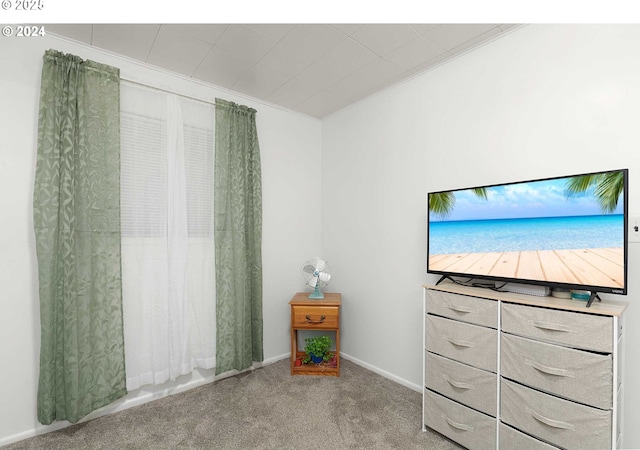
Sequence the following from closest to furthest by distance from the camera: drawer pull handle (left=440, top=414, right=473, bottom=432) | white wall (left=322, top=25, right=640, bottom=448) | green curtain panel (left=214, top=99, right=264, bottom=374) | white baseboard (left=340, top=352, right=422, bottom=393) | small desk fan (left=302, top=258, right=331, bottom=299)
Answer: white wall (left=322, top=25, right=640, bottom=448), drawer pull handle (left=440, top=414, right=473, bottom=432), white baseboard (left=340, top=352, right=422, bottom=393), green curtain panel (left=214, top=99, right=264, bottom=374), small desk fan (left=302, top=258, right=331, bottom=299)

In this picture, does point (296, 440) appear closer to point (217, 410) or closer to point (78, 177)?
point (217, 410)

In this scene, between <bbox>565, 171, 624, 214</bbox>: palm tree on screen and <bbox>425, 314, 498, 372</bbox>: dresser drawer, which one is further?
<bbox>425, 314, 498, 372</bbox>: dresser drawer

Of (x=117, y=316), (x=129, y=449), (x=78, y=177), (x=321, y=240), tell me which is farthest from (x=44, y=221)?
(x=321, y=240)

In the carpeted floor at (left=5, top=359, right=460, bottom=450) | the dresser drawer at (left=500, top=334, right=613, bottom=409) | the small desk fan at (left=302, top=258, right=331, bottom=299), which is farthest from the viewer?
the small desk fan at (left=302, top=258, right=331, bottom=299)

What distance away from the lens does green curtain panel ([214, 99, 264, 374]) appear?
105 inches

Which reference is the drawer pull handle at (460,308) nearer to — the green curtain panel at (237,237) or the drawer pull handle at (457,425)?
the drawer pull handle at (457,425)

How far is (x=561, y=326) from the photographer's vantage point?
1.47 m

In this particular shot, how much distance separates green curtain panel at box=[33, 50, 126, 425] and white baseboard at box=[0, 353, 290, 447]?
136 millimetres

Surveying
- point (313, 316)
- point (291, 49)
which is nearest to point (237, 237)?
point (313, 316)

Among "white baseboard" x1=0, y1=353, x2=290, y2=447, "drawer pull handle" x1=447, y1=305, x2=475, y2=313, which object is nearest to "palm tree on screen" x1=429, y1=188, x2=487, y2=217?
"drawer pull handle" x1=447, y1=305, x2=475, y2=313

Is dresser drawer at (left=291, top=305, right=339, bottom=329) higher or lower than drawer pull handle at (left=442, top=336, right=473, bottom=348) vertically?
lower

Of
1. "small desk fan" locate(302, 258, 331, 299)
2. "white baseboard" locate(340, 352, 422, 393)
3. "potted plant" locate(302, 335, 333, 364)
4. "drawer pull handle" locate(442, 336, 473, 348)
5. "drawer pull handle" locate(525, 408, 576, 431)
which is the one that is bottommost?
"white baseboard" locate(340, 352, 422, 393)

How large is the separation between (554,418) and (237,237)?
7.78 ft

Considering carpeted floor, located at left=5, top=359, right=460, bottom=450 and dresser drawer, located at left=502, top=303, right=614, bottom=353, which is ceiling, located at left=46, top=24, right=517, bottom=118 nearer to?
dresser drawer, located at left=502, top=303, right=614, bottom=353
